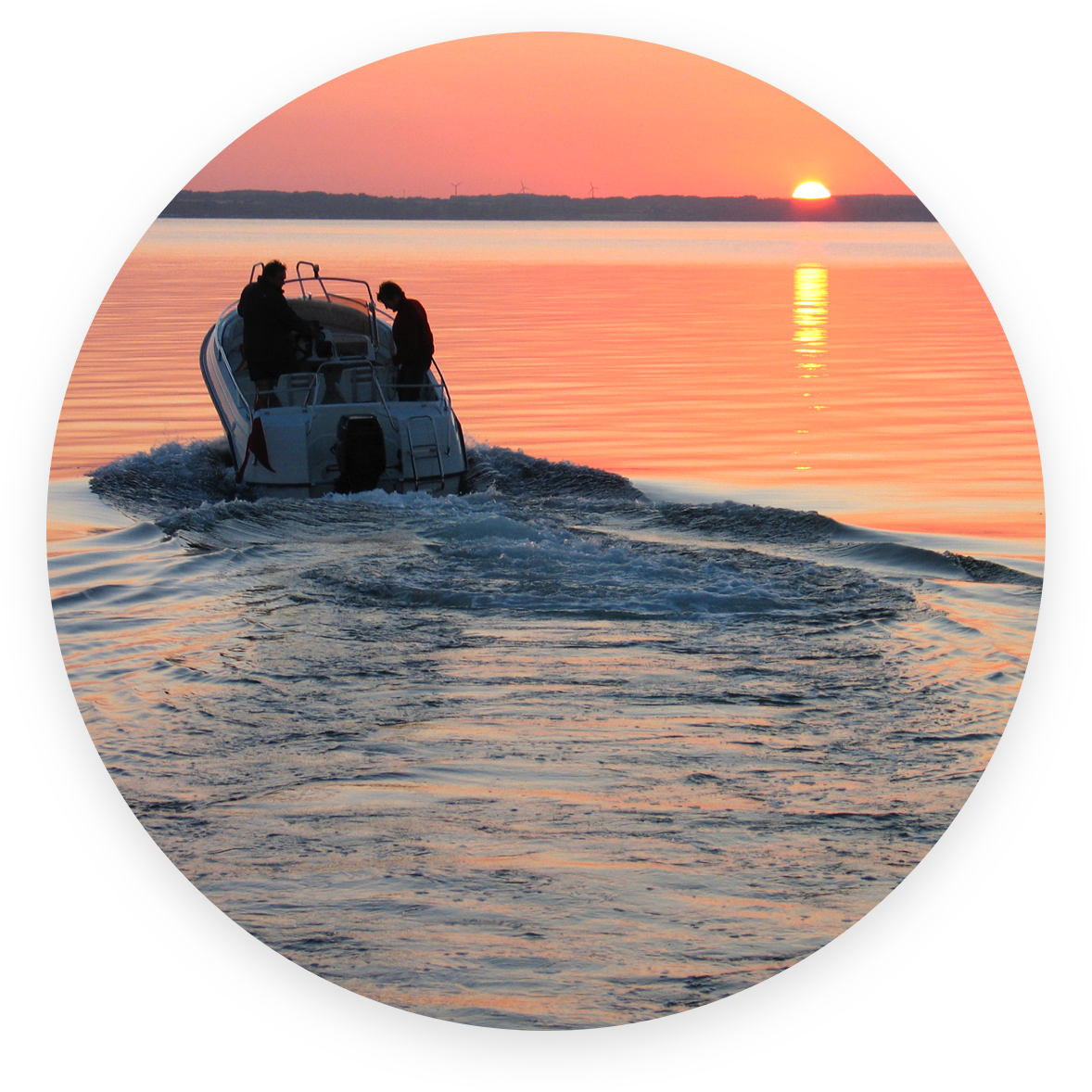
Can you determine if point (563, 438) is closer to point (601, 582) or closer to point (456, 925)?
point (601, 582)

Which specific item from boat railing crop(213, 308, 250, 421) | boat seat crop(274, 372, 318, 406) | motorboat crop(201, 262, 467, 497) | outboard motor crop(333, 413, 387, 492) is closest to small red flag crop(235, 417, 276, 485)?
motorboat crop(201, 262, 467, 497)

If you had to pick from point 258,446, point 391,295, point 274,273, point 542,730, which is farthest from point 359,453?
point 542,730

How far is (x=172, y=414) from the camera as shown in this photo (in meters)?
16.9

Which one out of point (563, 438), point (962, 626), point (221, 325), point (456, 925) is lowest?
point (456, 925)

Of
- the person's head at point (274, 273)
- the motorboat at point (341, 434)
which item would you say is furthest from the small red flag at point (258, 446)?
the person's head at point (274, 273)

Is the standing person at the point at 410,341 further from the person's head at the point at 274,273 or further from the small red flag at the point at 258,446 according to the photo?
the small red flag at the point at 258,446

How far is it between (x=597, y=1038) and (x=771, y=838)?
254cm

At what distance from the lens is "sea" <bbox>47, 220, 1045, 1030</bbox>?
423 centimetres

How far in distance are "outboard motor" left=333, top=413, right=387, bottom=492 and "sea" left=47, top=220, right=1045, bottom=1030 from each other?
218mm

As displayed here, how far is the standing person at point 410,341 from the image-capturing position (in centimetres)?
1216

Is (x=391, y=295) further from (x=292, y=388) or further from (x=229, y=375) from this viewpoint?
(x=229, y=375)

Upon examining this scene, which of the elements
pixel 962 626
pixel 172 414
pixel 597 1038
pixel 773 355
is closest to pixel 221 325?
pixel 172 414

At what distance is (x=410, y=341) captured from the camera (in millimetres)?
A: 12203

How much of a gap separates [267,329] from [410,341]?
1.50 m
